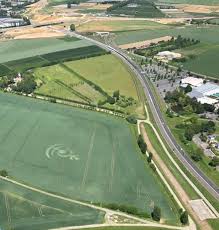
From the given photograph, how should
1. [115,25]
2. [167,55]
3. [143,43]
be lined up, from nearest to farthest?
[167,55], [143,43], [115,25]

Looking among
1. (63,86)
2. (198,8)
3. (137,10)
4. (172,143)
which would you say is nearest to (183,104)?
(172,143)

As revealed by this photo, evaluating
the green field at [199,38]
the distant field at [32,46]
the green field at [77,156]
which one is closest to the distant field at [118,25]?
the green field at [199,38]

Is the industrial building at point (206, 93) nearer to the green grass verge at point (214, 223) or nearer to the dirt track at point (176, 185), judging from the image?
the dirt track at point (176, 185)

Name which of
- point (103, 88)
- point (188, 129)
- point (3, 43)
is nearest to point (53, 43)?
point (3, 43)

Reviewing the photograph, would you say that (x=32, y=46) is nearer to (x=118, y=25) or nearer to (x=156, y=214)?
(x=118, y=25)

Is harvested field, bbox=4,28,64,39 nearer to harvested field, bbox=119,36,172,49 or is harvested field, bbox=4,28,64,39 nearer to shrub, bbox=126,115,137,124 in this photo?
harvested field, bbox=119,36,172,49

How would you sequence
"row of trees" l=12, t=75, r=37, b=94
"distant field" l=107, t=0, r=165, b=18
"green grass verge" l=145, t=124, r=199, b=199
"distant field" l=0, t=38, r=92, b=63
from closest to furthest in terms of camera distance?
"green grass verge" l=145, t=124, r=199, b=199 < "row of trees" l=12, t=75, r=37, b=94 < "distant field" l=0, t=38, r=92, b=63 < "distant field" l=107, t=0, r=165, b=18

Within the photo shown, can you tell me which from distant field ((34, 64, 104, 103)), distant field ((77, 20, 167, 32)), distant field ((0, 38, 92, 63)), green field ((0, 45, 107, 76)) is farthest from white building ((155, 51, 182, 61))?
distant field ((77, 20, 167, 32))
